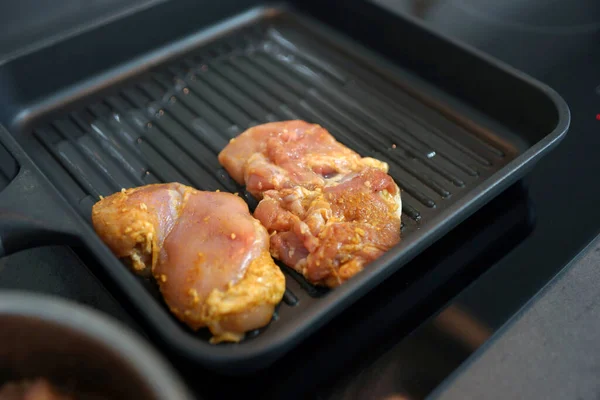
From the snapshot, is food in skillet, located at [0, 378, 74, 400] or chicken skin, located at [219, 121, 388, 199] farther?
chicken skin, located at [219, 121, 388, 199]

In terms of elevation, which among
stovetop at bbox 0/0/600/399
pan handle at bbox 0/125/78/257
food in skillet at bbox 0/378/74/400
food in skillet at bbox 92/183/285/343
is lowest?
stovetop at bbox 0/0/600/399

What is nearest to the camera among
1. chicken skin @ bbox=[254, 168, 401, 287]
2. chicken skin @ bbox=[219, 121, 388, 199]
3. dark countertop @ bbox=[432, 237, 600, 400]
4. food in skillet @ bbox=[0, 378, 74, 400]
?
food in skillet @ bbox=[0, 378, 74, 400]

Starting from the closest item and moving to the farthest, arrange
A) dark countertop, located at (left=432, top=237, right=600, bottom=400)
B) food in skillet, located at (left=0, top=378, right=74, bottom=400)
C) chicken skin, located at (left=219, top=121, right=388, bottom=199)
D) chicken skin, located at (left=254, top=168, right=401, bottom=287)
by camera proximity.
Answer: food in skillet, located at (left=0, top=378, right=74, bottom=400), dark countertop, located at (left=432, top=237, right=600, bottom=400), chicken skin, located at (left=254, top=168, right=401, bottom=287), chicken skin, located at (left=219, top=121, right=388, bottom=199)

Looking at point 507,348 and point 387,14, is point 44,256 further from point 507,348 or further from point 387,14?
point 387,14

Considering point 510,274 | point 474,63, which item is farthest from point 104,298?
point 474,63

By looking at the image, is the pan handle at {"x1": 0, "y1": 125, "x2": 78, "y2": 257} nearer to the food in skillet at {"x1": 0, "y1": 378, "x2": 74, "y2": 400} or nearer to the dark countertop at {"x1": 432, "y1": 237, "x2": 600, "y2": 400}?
the food in skillet at {"x1": 0, "y1": 378, "x2": 74, "y2": 400}

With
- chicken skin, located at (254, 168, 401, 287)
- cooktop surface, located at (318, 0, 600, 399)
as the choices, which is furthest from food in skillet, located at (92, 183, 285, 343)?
cooktop surface, located at (318, 0, 600, 399)
